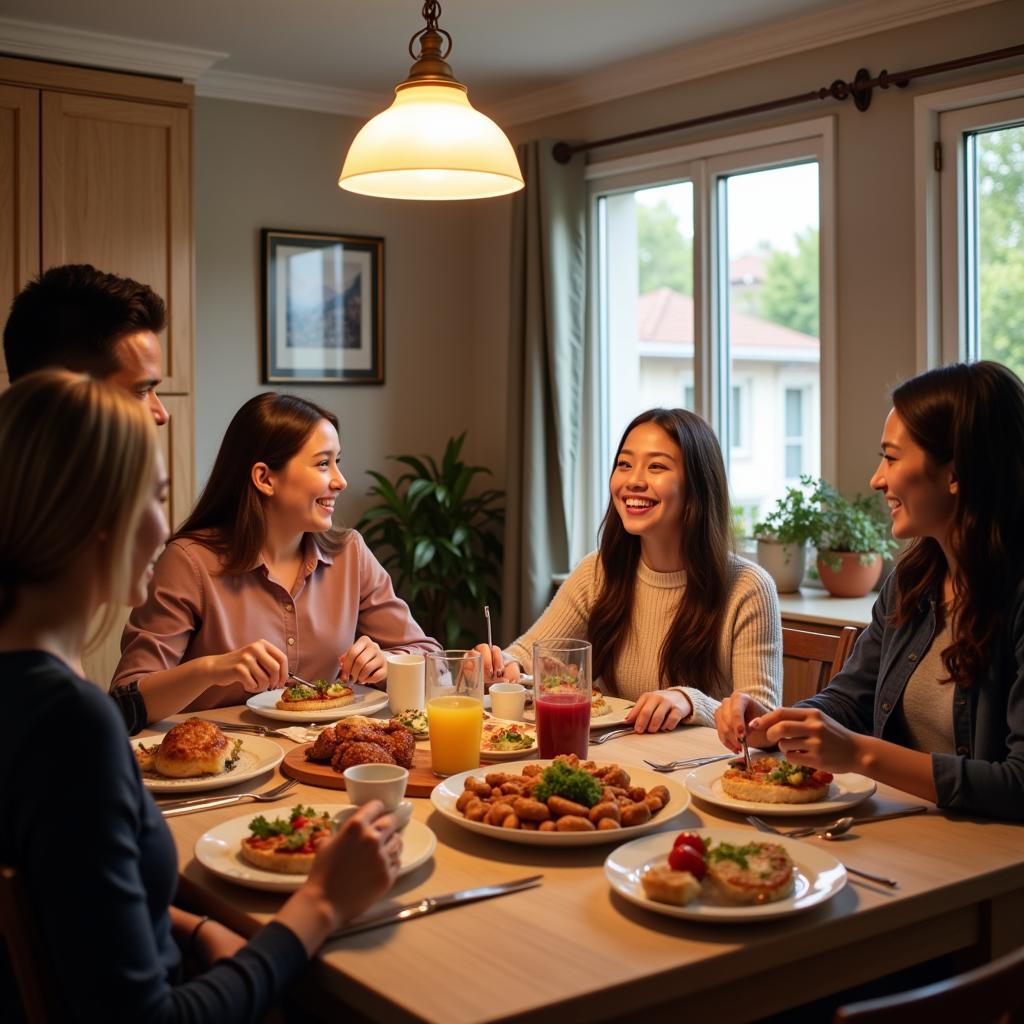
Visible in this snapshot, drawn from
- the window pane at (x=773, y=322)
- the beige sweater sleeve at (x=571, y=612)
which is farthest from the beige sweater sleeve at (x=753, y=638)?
the window pane at (x=773, y=322)

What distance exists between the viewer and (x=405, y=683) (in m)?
2.17

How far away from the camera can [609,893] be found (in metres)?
1.37

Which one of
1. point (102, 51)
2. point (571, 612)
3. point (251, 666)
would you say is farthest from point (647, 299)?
point (251, 666)

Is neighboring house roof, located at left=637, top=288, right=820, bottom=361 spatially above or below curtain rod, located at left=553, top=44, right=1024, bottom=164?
below

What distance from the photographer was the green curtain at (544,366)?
15.6ft

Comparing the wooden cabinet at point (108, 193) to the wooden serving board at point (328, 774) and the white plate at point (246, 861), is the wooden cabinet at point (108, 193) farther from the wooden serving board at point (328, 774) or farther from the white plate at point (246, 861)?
the white plate at point (246, 861)

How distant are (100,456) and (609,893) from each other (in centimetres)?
72

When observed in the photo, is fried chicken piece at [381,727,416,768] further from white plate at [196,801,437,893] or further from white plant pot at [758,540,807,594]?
white plant pot at [758,540,807,594]

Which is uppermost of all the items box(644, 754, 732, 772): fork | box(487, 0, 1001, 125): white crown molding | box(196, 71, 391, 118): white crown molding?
box(196, 71, 391, 118): white crown molding

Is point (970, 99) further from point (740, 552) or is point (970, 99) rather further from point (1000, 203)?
point (740, 552)

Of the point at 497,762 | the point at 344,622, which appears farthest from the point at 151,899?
the point at 344,622

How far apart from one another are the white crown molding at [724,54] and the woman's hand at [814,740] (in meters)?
2.64

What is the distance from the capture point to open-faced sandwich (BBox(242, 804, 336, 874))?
1.38 meters

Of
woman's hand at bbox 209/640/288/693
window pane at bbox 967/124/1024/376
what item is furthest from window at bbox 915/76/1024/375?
woman's hand at bbox 209/640/288/693
